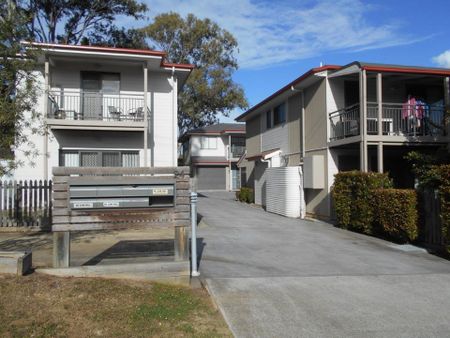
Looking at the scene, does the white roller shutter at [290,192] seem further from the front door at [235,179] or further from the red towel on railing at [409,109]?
the front door at [235,179]

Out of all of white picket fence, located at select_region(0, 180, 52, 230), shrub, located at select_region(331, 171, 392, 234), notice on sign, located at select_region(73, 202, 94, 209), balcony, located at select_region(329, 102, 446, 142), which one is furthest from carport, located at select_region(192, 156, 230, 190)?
notice on sign, located at select_region(73, 202, 94, 209)

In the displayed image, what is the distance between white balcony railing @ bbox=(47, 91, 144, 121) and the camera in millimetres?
16406

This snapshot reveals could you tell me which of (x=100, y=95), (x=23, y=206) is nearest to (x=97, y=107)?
(x=100, y=95)

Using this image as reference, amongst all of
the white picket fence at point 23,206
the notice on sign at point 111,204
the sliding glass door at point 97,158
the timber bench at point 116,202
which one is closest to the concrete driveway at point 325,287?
the timber bench at point 116,202

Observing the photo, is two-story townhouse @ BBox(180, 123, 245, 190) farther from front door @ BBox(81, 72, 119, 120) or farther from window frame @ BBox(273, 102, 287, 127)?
front door @ BBox(81, 72, 119, 120)

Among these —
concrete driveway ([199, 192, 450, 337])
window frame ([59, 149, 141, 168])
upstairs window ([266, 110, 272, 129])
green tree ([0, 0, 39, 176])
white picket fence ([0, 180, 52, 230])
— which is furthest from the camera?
upstairs window ([266, 110, 272, 129])

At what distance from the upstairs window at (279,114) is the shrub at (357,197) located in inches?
296

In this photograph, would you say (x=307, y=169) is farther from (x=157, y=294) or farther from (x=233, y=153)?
(x=233, y=153)

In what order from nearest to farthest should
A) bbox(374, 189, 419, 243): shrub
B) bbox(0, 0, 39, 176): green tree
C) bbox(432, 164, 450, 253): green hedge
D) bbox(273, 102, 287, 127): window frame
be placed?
bbox(0, 0, 39, 176): green tree < bbox(432, 164, 450, 253): green hedge < bbox(374, 189, 419, 243): shrub < bbox(273, 102, 287, 127): window frame

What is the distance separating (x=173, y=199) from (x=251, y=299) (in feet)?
6.46

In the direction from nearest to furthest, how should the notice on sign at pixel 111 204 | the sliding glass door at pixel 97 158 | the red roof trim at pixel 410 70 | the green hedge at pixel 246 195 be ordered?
1. the notice on sign at pixel 111 204
2. the red roof trim at pixel 410 70
3. the sliding glass door at pixel 97 158
4. the green hedge at pixel 246 195

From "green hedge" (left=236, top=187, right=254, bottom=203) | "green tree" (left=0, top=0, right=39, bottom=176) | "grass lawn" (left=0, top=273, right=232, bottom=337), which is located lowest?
"grass lawn" (left=0, top=273, right=232, bottom=337)

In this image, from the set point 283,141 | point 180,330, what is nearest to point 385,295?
point 180,330

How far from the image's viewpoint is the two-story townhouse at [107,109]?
1589 cm
